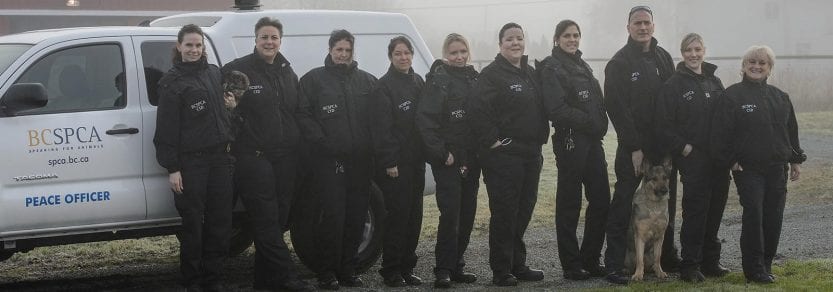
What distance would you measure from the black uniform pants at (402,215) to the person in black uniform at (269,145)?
62cm

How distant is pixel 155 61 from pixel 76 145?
83cm

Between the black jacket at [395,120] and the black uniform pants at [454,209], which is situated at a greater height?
the black jacket at [395,120]

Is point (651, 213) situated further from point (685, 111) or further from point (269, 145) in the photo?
point (269, 145)

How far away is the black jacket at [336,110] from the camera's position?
24.5 ft

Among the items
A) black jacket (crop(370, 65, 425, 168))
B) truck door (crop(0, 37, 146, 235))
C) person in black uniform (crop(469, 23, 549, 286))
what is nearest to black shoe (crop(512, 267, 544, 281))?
person in black uniform (crop(469, 23, 549, 286))

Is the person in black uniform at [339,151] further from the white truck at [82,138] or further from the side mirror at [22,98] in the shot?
the side mirror at [22,98]

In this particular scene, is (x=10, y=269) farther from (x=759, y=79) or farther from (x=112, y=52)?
(x=759, y=79)

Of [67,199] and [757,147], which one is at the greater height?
[757,147]

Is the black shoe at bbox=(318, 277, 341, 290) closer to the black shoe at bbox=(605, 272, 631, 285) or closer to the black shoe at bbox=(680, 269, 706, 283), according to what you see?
the black shoe at bbox=(605, 272, 631, 285)

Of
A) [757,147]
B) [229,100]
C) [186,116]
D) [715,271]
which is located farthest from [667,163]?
[186,116]

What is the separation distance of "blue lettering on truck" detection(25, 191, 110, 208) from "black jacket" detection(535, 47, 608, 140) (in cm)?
288

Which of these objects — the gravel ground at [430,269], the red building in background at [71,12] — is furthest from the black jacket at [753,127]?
the red building in background at [71,12]

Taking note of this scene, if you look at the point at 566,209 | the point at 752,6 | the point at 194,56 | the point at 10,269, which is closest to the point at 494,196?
the point at 566,209

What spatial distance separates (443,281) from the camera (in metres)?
7.68
